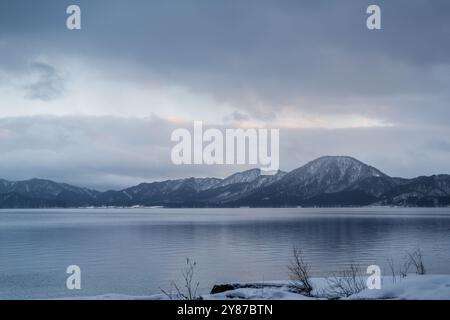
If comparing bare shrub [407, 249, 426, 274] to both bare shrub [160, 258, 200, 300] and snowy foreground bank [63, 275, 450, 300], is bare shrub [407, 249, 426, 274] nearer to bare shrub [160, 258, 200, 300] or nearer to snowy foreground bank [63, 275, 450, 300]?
snowy foreground bank [63, 275, 450, 300]

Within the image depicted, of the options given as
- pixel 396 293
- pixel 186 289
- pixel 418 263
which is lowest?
pixel 418 263

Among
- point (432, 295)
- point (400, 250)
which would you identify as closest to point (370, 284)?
point (432, 295)

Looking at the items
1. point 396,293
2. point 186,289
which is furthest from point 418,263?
point 396,293

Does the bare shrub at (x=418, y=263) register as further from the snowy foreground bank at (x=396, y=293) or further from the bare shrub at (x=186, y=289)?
the bare shrub at (x=186, y=289)

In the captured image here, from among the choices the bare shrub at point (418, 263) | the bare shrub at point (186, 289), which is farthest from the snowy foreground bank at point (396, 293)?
the bare shrub at point (418, 263)

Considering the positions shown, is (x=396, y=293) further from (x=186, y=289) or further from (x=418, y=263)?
(x=418, y=263)

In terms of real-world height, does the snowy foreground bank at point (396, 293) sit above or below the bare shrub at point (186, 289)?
above

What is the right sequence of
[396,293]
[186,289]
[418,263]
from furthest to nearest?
[418,263]
[186,289]
[396,293]

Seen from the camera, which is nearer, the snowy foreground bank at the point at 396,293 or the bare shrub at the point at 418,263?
the snowy foreground bank at the point at 396,293

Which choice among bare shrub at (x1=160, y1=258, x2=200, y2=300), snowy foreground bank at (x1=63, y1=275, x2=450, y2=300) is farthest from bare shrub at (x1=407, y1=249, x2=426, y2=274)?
bare shrub at (x1=160, y1=258, x2=200, y2=300)

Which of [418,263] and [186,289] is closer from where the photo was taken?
[186,289]

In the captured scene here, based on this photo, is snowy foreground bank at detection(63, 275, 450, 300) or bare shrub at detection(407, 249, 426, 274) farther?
bare shrub at detection(407, 249, 426, 274)

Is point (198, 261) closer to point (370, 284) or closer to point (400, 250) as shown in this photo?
point (400, 250)
